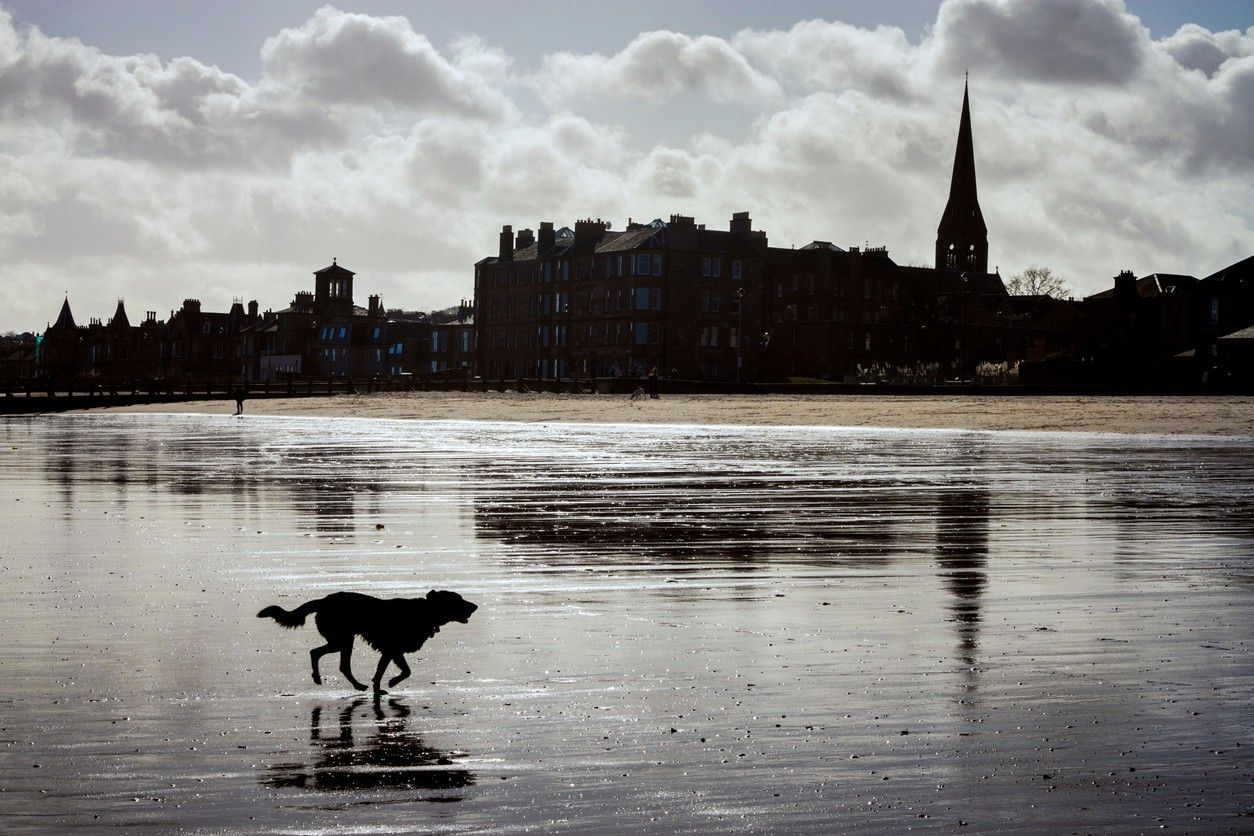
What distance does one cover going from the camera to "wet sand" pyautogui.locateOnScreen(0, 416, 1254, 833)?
20.0 ft

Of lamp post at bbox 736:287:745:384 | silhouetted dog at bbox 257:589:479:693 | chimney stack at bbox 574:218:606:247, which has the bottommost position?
silhouetted dog at bbox 257:589:479:693

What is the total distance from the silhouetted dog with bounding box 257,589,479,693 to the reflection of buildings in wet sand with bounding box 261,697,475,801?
54 cm

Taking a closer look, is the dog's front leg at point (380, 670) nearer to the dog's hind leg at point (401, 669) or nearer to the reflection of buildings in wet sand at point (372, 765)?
the dog's hind leg at point (401, 669)

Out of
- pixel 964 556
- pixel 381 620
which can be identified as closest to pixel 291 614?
pixel 381 620

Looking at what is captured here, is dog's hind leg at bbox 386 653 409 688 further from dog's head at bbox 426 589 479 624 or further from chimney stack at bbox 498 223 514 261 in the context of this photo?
chimney stack at bbox 498 223 514 261

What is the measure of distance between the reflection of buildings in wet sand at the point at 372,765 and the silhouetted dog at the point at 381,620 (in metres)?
0.54

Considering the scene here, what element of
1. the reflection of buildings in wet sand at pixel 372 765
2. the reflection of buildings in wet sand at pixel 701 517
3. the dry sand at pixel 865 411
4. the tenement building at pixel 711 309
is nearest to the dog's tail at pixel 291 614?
the reflection of buildings in wet sand at pixel 372 765

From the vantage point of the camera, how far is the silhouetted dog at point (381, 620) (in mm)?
7797

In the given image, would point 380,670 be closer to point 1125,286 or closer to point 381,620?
point 381,620

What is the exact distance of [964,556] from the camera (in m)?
14.4

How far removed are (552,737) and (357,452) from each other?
3007 cm

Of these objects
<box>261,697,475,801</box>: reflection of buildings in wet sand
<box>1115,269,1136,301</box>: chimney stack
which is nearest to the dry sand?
<box>261,697,475,801</box>: reflection of buildings in wet sand

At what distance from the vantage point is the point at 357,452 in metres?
36.5

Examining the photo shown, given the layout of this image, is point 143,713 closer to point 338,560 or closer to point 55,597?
point 55,597
